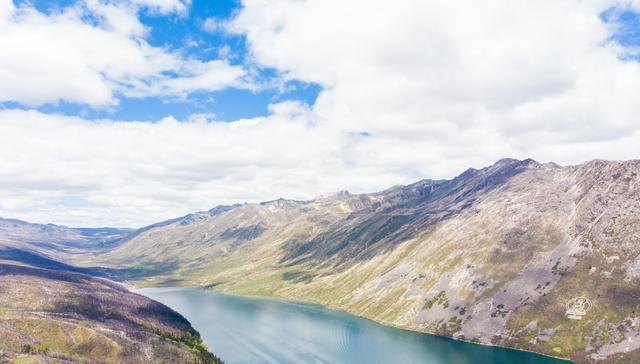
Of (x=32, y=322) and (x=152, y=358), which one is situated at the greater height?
(x=32, y=322)

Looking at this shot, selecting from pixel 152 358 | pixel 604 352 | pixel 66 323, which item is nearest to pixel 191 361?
pixel 152 358

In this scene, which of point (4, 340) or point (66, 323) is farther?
point (66, 323)

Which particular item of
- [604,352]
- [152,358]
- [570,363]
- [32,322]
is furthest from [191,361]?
[604,352]

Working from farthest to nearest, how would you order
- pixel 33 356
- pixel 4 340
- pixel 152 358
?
pixel 152 358 → pixel 4 340 → pixel 33 356

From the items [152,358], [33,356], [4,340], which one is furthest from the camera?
[152,358]

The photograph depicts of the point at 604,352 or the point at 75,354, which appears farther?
the point at 604,352

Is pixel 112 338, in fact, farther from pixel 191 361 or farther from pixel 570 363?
pixel 570 363

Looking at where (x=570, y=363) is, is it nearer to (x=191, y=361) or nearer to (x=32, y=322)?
(x=191, y=361)
